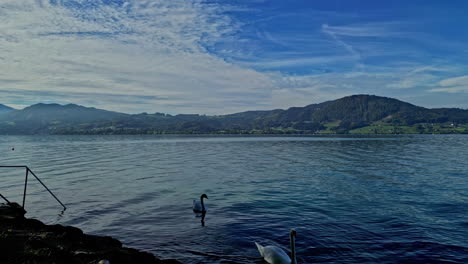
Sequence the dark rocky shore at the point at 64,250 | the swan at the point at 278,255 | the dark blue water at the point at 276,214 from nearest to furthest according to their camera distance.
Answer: the dark rocky shore at the point at 64,250, the swan at the point at 278,255, the dark blue water at the point at 276,214

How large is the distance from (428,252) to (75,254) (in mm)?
15814

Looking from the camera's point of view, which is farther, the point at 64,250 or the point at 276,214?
the point at 276,214

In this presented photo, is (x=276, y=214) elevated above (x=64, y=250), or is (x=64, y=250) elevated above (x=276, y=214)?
(x=64, y=250)

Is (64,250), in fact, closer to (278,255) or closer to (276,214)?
(278,255)

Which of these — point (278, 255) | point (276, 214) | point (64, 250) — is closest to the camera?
point (64, 250)

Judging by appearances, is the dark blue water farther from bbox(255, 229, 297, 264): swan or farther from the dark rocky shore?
the dark rocky shore

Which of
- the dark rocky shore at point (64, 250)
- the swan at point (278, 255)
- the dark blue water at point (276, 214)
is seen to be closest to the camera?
the dark rocky shore at point (64, 250)

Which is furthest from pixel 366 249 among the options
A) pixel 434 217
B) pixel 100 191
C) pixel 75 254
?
pixel 100 191

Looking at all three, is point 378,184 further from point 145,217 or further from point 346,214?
point 145,217

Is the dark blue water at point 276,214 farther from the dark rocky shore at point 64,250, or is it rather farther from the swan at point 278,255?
the dark rocky shore at point 64,250

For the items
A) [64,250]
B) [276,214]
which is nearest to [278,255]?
[64,250]

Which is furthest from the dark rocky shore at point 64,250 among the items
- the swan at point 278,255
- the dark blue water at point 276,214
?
the swan at point 278,255

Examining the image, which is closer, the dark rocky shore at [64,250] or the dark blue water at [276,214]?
the dark rocky shore at [64,250]

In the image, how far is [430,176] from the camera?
126 ft
